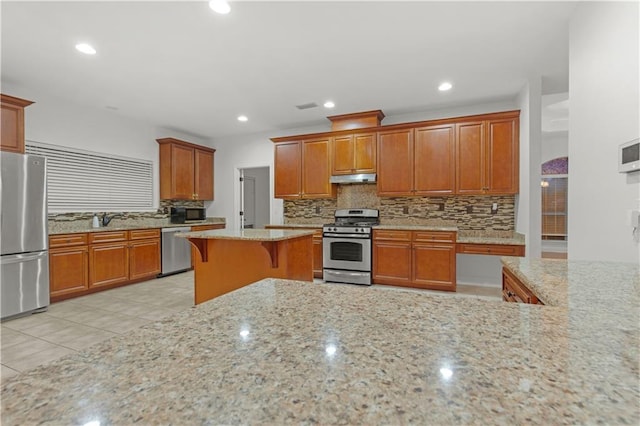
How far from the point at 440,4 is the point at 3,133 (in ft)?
14.8

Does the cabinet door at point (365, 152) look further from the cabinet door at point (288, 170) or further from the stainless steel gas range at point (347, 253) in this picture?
the cabinet door at point (288, 170)

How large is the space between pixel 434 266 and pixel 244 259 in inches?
101

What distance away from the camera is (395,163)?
472 centimetres

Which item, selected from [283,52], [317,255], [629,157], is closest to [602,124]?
[629,157]

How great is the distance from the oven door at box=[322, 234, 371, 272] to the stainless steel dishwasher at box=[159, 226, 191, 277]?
2503 mm

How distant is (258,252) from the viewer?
3.15 meters

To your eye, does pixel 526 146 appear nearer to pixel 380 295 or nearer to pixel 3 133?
pixel 380 295

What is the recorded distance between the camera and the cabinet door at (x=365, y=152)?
191 inches

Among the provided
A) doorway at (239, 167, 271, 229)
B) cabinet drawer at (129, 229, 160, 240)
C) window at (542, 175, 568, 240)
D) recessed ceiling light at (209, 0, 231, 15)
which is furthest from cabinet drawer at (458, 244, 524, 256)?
window at (542, 175, 568, 240)

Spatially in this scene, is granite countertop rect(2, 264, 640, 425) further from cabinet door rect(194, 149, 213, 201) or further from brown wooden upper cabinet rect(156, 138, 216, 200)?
cabinet door rect(194, 149, 213, 201)

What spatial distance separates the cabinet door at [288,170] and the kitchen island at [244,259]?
2050 millimetres

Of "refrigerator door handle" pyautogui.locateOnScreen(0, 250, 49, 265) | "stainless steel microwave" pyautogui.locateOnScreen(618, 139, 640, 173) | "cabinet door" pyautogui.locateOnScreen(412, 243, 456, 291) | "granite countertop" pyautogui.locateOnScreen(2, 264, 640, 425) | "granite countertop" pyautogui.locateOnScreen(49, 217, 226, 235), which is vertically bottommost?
"cabinet door" pyautogui.locateOnScreen(412, 243, 456, 291)

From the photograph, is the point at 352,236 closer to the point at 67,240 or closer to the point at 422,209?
the point at 422,209

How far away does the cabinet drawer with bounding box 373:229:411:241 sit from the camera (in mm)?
4387
